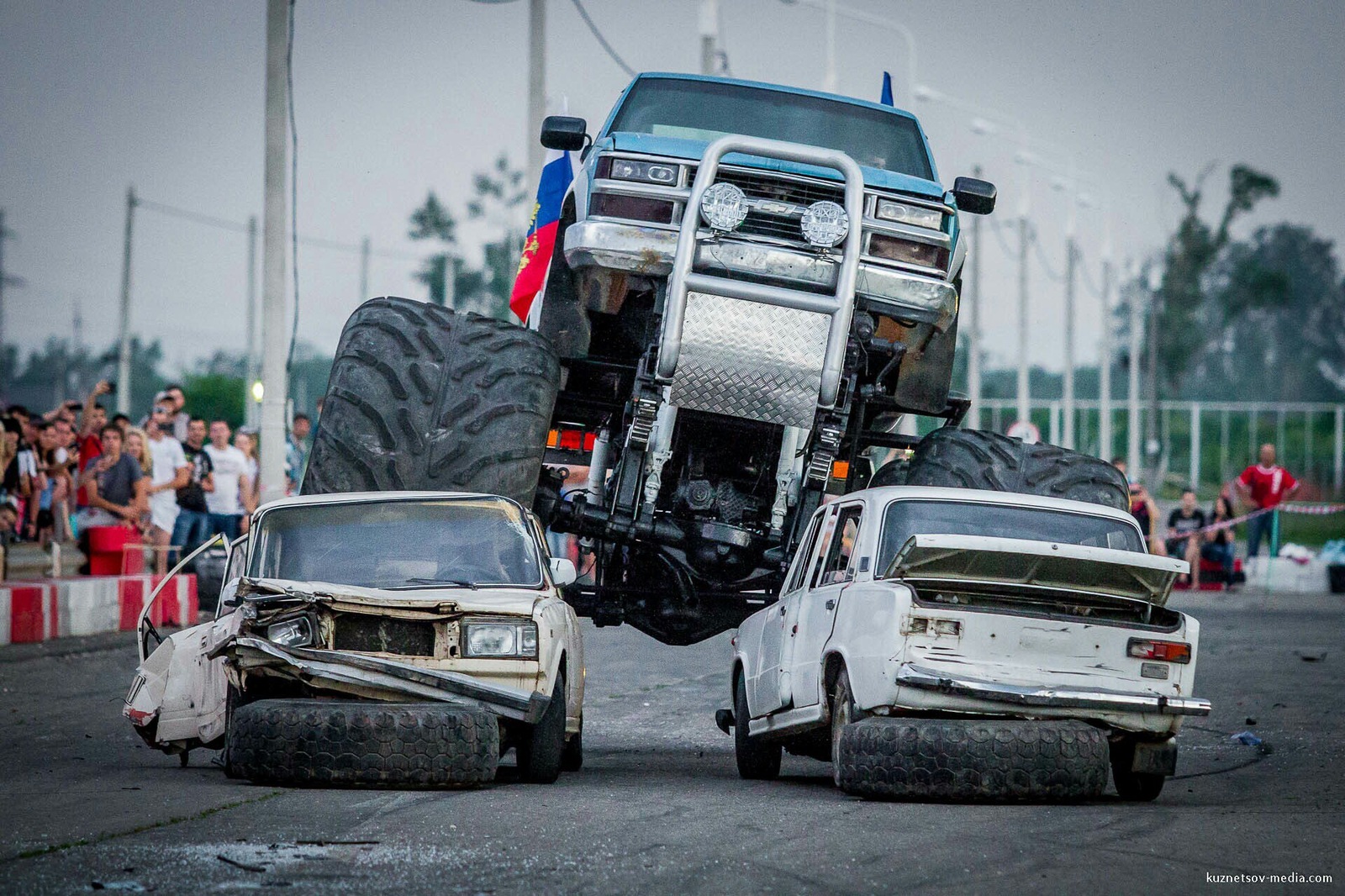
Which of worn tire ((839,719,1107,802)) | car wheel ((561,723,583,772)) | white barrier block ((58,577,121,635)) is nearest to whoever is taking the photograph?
worn tire ((839,719,1107,802))

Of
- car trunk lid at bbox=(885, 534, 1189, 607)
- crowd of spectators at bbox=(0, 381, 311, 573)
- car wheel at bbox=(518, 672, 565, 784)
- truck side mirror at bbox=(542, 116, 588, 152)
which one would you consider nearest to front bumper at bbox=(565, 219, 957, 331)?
truck side mirror at bbox=(542, 116, 588, 152)

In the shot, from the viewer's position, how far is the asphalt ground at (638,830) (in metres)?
6.00

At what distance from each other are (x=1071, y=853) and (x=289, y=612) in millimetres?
3588

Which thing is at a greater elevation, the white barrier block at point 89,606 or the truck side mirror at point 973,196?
the truck side mirror at point 973,196

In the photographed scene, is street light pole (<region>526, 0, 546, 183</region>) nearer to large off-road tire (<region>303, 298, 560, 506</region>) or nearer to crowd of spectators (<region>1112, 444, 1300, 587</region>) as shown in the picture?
crowd of spectators (<region>1112, 444, 1300, 587</region>)

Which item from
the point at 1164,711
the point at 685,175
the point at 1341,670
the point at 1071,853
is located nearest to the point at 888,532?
the point at 1164,711

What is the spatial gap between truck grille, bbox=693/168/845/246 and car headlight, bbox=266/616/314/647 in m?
3.39

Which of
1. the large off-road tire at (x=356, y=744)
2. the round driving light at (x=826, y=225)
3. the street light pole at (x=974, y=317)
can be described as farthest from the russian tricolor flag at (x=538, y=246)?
the street light pole at (x=974, y=317)

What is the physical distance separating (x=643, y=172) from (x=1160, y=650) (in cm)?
382

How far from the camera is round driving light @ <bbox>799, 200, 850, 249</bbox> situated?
1025cm

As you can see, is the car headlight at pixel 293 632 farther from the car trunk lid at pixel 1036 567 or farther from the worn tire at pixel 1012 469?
the worn tire at pixel 1012 469

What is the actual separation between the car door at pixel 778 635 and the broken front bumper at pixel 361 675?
6.16ft

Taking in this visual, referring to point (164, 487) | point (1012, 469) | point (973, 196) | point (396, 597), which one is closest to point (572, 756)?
point (396, 597)

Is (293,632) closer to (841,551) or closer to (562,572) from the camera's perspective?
(562,572)
